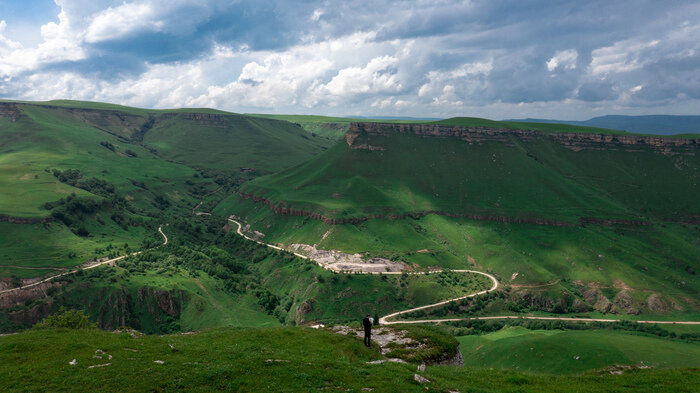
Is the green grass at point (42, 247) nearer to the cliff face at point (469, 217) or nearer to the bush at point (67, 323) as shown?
the bush at point (67, 323)

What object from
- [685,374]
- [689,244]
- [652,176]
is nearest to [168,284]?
[685,374]

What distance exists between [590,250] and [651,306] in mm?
30251

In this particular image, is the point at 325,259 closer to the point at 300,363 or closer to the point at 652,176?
the point at 300,363

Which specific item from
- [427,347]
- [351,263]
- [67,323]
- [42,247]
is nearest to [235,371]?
[427,347]

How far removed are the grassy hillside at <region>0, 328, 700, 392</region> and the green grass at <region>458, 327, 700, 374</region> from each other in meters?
34.2

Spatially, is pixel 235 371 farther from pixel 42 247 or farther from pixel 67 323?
pixel 42 247

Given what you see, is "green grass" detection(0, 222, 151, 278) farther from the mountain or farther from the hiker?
the hiker

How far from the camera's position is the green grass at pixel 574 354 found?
6750 centimetres

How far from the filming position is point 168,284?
109m

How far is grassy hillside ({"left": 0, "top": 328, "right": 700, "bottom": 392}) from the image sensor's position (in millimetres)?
29969

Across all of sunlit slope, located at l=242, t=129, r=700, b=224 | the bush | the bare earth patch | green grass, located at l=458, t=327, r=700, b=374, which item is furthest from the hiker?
sunlit slope, located at l=242, t=129, r=700, b=224

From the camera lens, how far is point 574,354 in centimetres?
7131

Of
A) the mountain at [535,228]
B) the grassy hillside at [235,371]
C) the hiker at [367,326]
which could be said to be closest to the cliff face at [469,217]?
the mountain at [535,228]

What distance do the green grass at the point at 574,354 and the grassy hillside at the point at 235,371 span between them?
3423 centimetres
